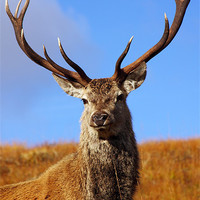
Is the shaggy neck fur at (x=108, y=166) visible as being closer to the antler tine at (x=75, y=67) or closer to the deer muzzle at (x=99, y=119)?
the deer muzzle at (x=99, y=119)

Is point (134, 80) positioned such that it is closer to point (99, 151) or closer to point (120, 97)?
point (120, 97)

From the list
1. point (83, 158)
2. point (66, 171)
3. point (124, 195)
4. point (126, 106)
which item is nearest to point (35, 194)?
point (66, 171)

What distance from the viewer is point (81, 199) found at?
4.25m

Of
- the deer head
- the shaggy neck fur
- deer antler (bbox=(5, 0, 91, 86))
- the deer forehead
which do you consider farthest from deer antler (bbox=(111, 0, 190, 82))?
the shaggy neck fur

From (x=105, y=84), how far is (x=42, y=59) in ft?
4.07

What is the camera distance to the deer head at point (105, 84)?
4281mm

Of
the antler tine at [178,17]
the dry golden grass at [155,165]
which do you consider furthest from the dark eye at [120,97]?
the dry golden grass at [155,165]

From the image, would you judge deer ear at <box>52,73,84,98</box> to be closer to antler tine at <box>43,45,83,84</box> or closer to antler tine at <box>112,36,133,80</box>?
antler tine at <box>43,45,83,84</box>

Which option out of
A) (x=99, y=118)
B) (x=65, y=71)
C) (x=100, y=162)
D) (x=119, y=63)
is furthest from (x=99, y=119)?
(x=65, y=71)

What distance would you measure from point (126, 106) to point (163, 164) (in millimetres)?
6433

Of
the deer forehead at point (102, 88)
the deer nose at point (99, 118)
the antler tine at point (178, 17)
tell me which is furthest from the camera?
the antler tine at point (178, 17)

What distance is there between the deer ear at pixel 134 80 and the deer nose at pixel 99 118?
3.03ft

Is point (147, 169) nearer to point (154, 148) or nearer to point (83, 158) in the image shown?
point (154, 148)

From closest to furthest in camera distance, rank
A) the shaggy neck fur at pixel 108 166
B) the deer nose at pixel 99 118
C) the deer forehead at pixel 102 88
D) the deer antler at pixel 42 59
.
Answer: the deer nose at pixel 99 118 → the shaggy neck fur at pixel 108 166 → the deer forehead at pixel 102 88 → the deer antler at pixel 42 59
